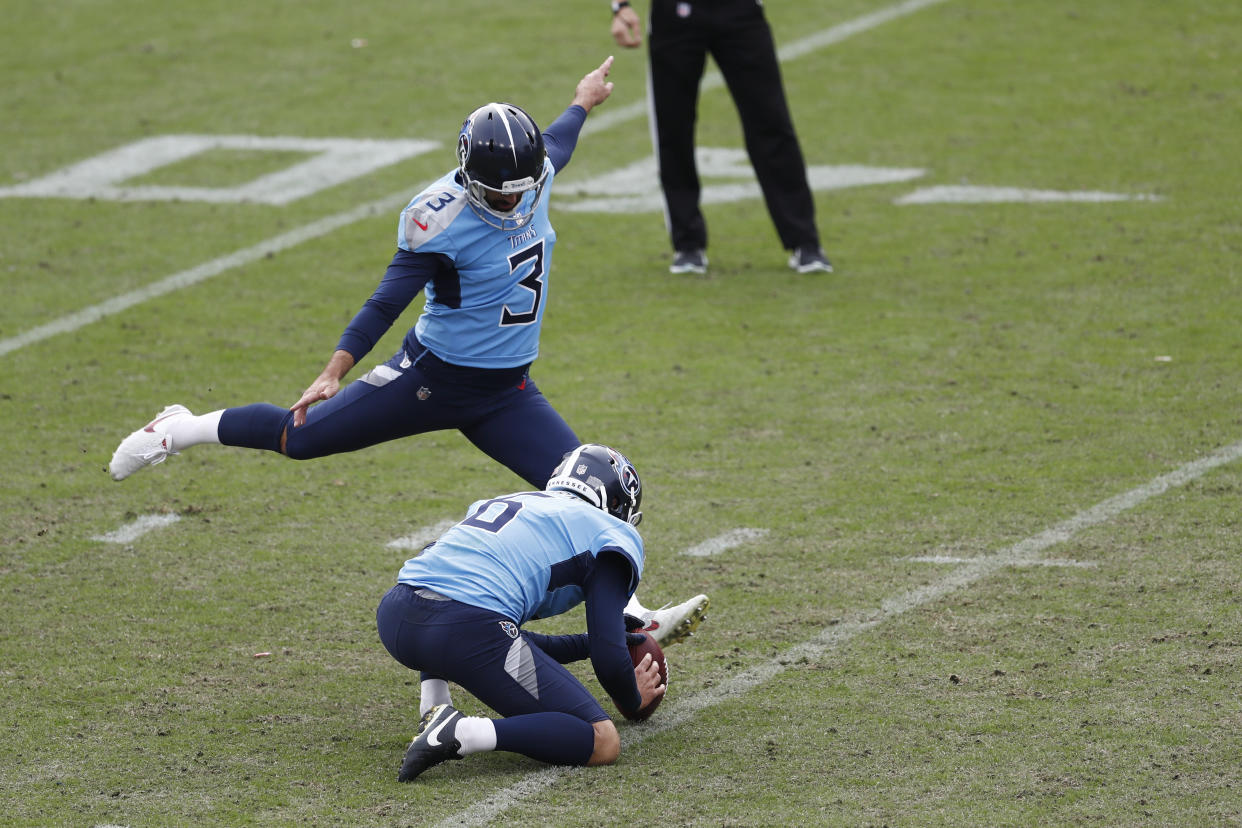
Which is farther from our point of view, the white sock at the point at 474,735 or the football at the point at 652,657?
the football at the point at 652,657

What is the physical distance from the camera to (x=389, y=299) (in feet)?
18.4

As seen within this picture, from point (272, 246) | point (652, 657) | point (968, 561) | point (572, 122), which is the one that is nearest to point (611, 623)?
point (652, 657)

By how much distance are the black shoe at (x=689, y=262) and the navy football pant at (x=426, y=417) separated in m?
4.69

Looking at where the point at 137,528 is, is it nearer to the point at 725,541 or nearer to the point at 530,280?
the point at 530,280

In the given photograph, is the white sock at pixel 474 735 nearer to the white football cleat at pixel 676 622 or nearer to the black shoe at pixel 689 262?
the white football cleat at pixel 676 622

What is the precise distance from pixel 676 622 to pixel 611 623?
0.50 metres

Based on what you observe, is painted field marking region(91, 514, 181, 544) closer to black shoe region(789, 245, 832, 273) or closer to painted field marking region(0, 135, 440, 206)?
black shoe region(789, 245, 832, 273)

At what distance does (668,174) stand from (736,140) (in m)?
3.00

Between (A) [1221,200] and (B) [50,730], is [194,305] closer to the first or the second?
(B) [50,730]

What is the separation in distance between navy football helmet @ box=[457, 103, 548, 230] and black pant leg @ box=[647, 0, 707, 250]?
470cm

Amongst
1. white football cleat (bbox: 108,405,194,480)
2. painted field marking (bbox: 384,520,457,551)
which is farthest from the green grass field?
white football cleat (bbox: 108,405,194,480)

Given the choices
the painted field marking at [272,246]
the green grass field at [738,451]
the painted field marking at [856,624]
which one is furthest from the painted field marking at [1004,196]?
the painted field marking at [856,624]

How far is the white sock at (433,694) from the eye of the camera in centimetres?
508

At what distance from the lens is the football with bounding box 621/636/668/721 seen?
523 cm
